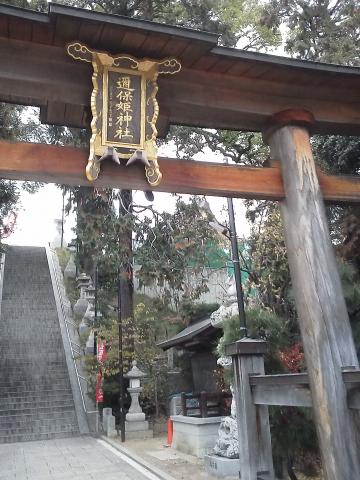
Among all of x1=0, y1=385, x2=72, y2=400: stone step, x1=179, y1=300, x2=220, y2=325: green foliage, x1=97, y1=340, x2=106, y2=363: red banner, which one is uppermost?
x1=179, y1=300, x2=220, y2=325: green foliage

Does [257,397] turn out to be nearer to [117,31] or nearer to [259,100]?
[259,100]

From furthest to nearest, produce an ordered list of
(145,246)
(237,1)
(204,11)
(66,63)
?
(237,1) < (204,11) < (145,246) < (66,63)

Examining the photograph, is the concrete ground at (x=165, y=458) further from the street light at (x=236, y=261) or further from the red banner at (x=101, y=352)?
the street light at (x=236, y=261)

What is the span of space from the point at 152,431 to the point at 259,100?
12.1 metres

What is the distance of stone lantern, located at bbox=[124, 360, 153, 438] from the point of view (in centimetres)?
1405

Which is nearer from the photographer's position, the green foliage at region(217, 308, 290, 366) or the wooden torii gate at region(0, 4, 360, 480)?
the wooden torii gate at region(0, 4, 360, 480)

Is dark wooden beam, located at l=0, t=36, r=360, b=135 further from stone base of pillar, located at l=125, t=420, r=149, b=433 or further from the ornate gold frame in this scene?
stone base of pillar, located at l=125, t=420, r=149, b=433

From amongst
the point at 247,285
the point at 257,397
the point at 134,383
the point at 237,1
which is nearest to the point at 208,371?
the point at 134,383

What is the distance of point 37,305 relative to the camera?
2208cm

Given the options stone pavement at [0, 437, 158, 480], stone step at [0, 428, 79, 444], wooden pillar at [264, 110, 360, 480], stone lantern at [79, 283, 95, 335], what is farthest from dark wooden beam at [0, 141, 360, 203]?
stone lantern at [79, 283, 95, 335]

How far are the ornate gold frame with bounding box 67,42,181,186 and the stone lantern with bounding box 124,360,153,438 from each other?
11.4 metres

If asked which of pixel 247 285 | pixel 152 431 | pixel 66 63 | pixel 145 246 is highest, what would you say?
pixel 145 246

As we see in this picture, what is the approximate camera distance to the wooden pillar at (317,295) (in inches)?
162

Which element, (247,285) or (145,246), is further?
(145,246)
